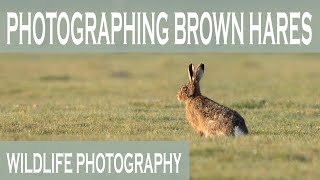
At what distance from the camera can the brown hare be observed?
1691 centimetres

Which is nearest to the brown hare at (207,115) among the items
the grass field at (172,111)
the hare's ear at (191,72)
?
the hare's ear at (191,72)

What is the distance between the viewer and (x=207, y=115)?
17312 mm

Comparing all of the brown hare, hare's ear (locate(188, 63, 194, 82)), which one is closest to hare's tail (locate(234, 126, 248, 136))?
the brown hare

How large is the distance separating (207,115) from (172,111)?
5.82 metres

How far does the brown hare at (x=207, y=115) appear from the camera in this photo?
16.9 meters

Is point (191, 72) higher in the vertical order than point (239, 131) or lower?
higher

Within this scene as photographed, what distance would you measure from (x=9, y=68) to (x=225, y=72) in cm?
1055

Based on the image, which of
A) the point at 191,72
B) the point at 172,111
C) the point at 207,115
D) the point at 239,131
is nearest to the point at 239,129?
the point at 239,131

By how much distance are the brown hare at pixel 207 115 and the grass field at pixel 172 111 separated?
1.05ft

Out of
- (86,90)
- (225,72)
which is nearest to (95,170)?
(86,90)

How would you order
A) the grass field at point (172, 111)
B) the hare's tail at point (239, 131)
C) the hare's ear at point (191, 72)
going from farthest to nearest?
the hare's ear at point (191, 72), the hare's tail at point (239, 131), the grass field at point (172, 111)

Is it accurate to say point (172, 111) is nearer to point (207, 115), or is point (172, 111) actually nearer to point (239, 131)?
point (207, 115)

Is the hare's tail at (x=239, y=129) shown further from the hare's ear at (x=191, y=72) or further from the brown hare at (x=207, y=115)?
the hare's ear at (x=191, y=72)

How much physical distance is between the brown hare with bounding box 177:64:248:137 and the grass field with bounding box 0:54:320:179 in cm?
32
